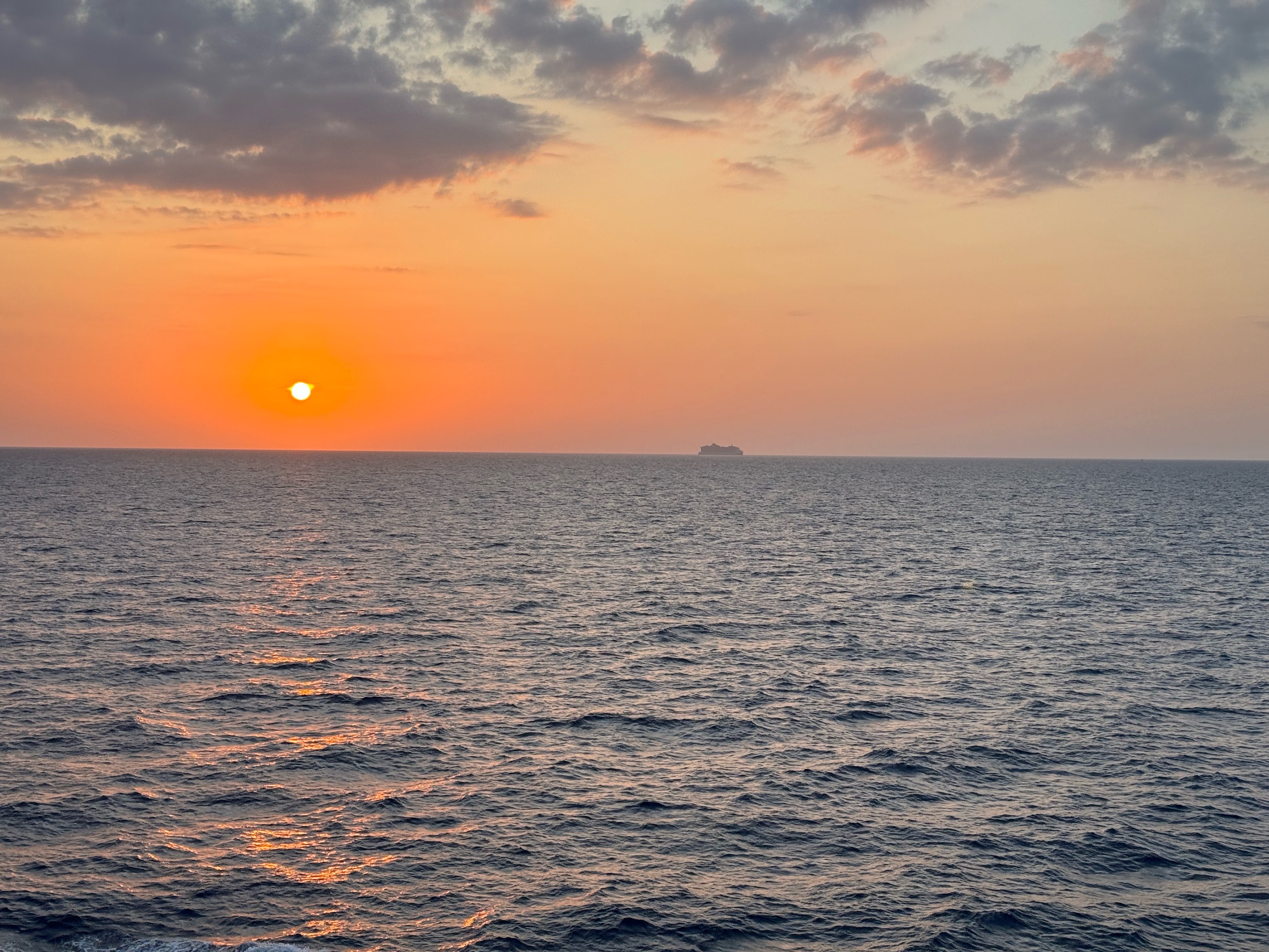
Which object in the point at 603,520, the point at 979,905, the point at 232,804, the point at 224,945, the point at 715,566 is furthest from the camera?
the point at 603,520

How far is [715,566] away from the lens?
292 feet

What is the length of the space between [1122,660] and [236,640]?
46.3 meters

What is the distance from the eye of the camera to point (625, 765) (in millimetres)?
32844

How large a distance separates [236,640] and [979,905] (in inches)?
1586

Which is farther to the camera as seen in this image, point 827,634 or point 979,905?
point 827,634

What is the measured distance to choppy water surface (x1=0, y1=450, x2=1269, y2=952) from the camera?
2292cm

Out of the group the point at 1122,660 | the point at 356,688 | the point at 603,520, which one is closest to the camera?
the point at 356,688

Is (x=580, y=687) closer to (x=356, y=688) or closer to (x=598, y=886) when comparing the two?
(x=356, y=688)

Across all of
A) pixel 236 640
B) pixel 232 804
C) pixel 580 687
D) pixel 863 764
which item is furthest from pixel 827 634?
pixel 232 804

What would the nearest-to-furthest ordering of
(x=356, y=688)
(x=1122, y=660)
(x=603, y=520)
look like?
1. (x=356, y=688)
2. (x=1122, y=660)
3. (x=603, y=520)

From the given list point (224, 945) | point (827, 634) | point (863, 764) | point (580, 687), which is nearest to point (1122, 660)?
point (827, 634)

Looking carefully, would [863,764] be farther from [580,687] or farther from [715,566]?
[715,566]

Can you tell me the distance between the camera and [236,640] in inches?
2008

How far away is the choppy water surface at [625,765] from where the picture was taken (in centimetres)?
2292
